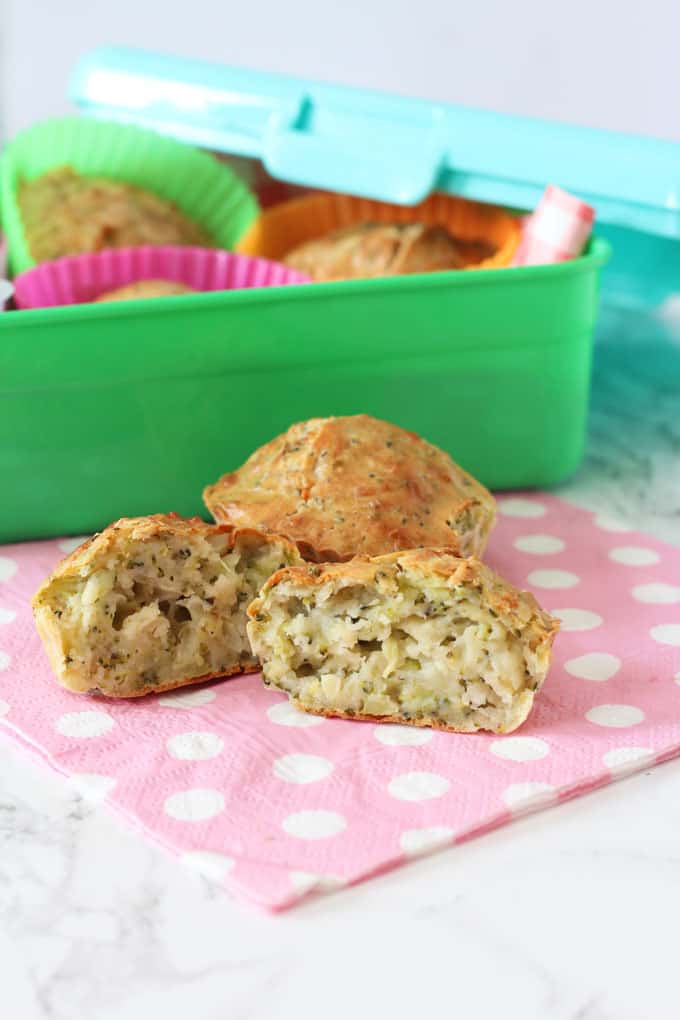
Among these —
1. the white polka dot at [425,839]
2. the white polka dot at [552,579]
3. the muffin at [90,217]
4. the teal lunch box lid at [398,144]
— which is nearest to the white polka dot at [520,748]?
the white polka dot at [425,839]

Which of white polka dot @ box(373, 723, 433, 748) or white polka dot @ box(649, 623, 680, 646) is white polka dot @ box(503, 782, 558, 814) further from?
white polka dot @ box(649, 623, 680, 646)

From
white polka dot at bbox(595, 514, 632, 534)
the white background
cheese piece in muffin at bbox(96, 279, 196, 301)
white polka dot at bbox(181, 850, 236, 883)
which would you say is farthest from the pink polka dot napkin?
the white background

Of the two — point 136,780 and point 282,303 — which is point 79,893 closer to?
point 136,780

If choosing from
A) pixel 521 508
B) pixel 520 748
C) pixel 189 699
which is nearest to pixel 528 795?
pixel 520 748

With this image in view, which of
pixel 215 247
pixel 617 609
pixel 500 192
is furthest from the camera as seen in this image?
pixel 215 247

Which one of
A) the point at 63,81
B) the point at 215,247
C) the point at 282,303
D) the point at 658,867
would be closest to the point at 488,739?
the point at 658,867

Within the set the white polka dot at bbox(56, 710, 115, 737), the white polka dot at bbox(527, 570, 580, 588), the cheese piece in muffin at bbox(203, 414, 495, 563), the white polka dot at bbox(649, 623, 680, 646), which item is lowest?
the white polka dot at bbox(56, 710, 115, 737)

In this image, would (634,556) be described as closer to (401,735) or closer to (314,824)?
(401,735)
